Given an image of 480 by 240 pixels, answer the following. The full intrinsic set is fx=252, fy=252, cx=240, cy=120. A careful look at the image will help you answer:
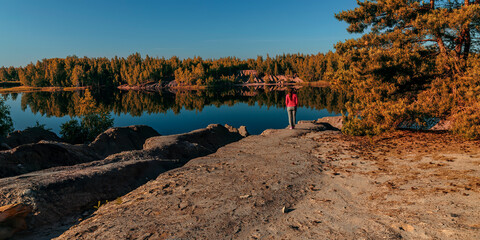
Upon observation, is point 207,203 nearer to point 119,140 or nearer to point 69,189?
point 69,189

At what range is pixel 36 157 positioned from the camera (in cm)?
1109

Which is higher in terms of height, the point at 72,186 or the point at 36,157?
the point at 72,186

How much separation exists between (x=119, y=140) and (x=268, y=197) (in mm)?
15201

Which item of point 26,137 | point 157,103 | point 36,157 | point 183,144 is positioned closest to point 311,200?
point 183,144

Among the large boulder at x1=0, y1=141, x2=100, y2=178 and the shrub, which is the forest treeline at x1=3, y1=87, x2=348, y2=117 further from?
the large boulder at x1=0, y1=141, x2=100, y2=178

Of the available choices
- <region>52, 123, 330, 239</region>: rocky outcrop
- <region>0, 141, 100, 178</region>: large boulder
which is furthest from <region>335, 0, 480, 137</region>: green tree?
<region>0, 141, 100, 178</region>: large boulder

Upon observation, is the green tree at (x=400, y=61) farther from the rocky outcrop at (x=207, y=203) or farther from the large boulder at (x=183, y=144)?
the large boulder at (x=183, y=144)

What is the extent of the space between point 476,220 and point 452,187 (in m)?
1.82

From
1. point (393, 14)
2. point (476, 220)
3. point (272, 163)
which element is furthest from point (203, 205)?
point (393, 14)

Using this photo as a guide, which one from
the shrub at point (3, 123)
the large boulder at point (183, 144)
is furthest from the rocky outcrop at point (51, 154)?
the shrub at point (3, 123)

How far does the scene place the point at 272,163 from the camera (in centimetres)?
1003

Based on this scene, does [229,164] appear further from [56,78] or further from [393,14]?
[56,78]

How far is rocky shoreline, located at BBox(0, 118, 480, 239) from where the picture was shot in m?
4.84

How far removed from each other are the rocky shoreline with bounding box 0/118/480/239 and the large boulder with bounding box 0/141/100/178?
9.21 feet
